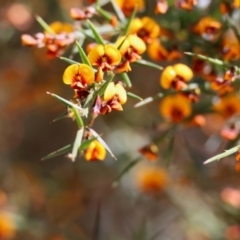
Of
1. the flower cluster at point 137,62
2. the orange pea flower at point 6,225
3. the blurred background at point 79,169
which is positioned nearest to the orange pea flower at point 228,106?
the flower cluster at point 137,62

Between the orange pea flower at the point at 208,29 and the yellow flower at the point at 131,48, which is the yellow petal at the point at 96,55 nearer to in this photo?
the yellow flower at the point at 131,48

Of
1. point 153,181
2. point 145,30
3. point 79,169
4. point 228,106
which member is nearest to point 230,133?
point 228,106

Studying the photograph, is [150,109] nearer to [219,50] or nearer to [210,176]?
[210,176]

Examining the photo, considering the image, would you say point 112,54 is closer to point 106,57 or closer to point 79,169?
point 106,57

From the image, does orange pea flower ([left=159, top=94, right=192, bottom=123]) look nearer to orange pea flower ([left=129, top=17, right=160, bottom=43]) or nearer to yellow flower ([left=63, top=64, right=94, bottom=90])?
orange pea flower ([left=129, top=17, right=160, bottom=43])

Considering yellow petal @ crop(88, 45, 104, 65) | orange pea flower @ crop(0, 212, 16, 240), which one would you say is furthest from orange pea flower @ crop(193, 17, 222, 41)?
orange pea flower @ crop(0, 212, 16, 240)

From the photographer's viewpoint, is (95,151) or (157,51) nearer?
(95,151)
